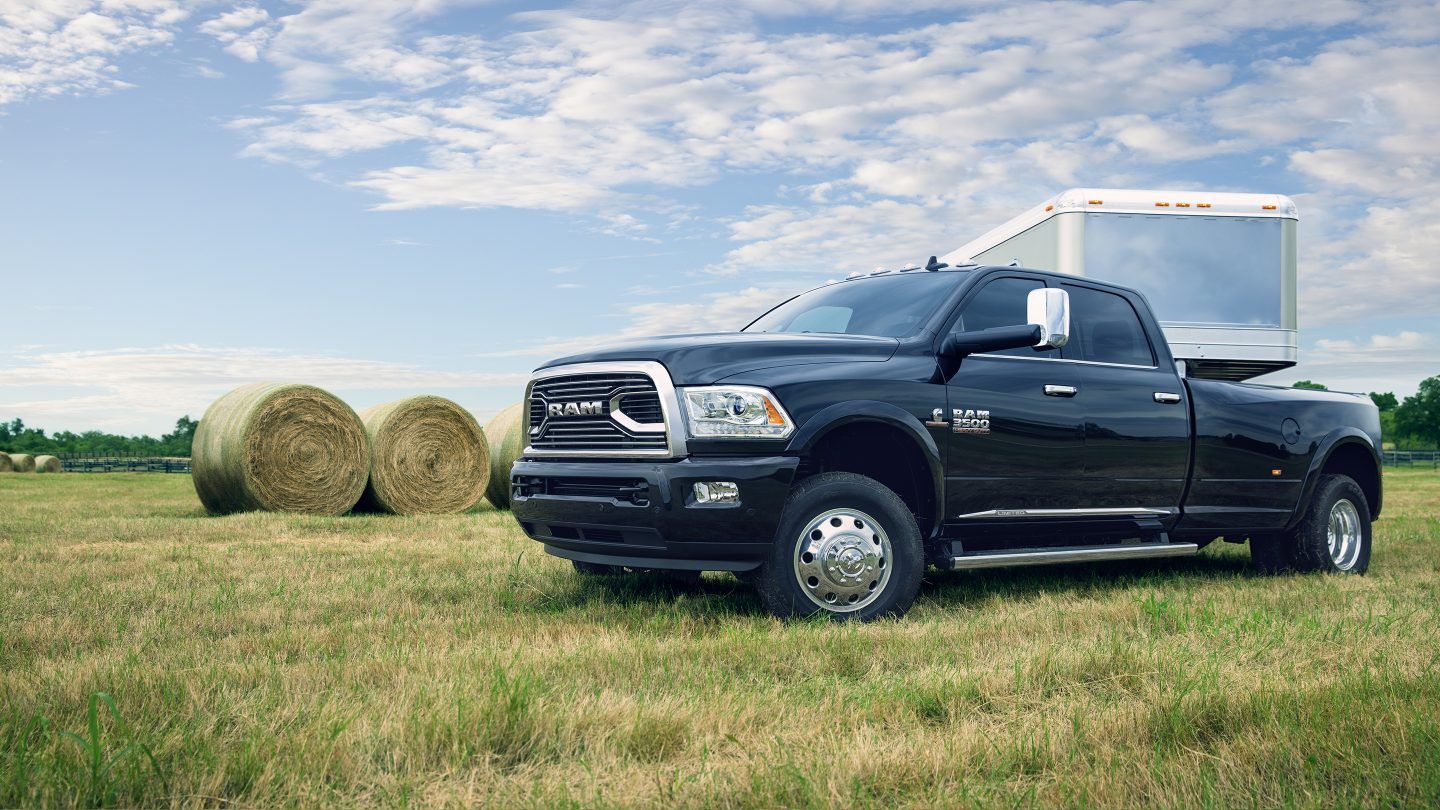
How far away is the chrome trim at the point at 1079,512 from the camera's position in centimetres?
625

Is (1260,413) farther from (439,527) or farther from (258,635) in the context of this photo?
(439,527)

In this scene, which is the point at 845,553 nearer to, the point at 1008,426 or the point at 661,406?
the point at 661,406

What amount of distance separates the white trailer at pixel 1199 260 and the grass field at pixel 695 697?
215 inches

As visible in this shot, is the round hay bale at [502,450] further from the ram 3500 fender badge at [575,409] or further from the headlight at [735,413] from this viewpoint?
the headlight at [735,413]

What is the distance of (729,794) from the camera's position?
2.89 meters

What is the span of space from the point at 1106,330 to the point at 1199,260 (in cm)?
538

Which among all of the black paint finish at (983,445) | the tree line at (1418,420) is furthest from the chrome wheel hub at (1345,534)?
the tree line at (1418,420)

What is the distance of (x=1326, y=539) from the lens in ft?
27.0

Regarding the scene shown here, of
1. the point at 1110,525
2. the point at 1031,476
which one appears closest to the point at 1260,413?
the point at 1110,525

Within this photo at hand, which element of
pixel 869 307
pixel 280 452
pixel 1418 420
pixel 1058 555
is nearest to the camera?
pixel 1058 555

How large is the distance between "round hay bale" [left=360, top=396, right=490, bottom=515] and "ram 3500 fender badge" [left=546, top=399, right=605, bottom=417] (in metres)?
9.33

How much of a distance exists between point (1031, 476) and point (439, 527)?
7.10 meters

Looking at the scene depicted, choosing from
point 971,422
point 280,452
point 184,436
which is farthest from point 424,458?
point 184,436

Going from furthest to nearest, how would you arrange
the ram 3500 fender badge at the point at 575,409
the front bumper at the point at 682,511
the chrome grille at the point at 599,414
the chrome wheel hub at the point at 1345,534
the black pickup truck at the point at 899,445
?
the chrome wheel hub at the point at 1345,534 → the ram 3500 fender badge at the point at 575,409 → the chrome grille at the point at 599,414 → the black pickup truck at the point at 899,445 → the front bumper at the point at 682,511
